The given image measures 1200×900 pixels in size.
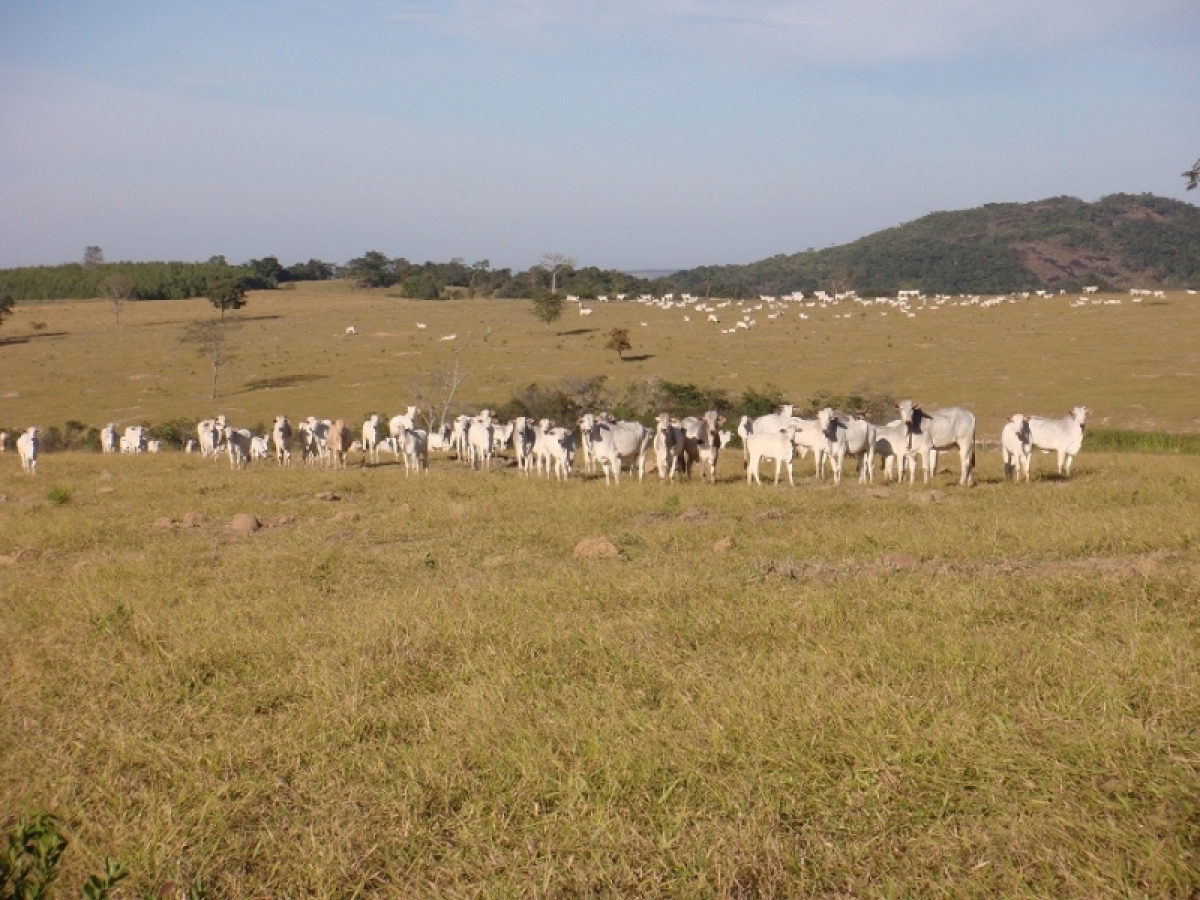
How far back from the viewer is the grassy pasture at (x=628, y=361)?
44.6 meters

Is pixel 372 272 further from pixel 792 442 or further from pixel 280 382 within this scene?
pixel 792 442

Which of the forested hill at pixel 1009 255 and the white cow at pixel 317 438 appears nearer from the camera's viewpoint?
the white cow at pixel 317 438

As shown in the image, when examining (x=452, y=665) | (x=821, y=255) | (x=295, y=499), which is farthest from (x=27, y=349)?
(x=821, y=255)

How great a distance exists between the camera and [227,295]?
79.6m

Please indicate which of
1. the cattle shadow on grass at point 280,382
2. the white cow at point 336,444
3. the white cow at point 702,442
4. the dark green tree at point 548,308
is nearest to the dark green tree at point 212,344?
the cattle shadow on grass at point 280,382

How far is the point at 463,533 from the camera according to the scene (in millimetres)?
13609

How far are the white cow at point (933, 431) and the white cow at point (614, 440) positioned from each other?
5.06 meters

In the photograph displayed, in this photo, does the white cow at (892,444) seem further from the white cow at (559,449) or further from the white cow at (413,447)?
the white cow at (413,447)

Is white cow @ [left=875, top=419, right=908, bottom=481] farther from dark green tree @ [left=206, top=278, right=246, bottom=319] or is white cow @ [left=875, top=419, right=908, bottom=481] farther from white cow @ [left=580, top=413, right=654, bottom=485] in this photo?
dark green tree @ [left=206, top=278, right=246, bottom=319]

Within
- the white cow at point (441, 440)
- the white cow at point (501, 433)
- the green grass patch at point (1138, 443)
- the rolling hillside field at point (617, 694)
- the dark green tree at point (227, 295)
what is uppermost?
the dark green tree at point (227, 295)

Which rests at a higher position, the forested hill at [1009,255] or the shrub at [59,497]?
the forested hill at [1009,255]

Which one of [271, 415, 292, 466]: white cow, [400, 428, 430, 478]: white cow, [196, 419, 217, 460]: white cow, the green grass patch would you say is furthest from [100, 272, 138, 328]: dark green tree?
the green grass patch

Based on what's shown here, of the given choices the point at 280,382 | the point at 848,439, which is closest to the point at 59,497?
the point at 848,439

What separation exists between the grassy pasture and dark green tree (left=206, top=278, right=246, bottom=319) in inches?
53.5
